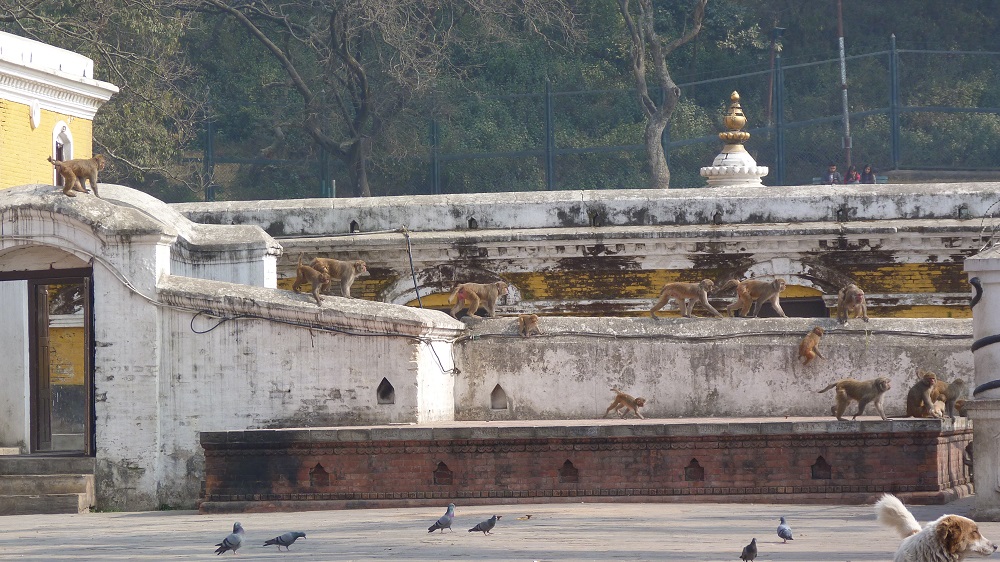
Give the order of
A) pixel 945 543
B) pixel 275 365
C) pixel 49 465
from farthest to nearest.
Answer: pixel 49 465
pixel 275 365
pixel 945 543

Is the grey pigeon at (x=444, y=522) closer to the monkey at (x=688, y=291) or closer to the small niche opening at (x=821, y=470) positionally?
the small niche opening at (x=821, y=470)

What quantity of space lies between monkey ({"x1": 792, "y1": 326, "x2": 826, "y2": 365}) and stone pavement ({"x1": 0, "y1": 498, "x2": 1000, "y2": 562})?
175 cm

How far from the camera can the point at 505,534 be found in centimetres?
1055

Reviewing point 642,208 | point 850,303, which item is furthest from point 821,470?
point 642,208

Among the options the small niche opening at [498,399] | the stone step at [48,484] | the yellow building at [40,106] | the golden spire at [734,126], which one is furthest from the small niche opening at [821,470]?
the yellow building at [40,106]

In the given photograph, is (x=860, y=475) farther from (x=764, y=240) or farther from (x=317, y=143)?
(x=317, y=143)

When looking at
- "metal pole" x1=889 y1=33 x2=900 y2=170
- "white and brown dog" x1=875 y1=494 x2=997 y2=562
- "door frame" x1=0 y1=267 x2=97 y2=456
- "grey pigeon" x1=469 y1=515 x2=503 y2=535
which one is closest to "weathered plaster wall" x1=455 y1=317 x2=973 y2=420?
"door frame" x1=0 y1=267 x2=97 y2=456

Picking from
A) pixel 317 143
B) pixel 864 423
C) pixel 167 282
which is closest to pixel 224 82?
pixel 317 143

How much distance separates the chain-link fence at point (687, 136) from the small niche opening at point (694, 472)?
1909 cm

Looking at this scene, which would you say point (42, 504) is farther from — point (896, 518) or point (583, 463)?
point (896, 518)

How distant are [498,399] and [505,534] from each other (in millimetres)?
3566

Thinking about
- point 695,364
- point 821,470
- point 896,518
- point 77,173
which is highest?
point 77,173

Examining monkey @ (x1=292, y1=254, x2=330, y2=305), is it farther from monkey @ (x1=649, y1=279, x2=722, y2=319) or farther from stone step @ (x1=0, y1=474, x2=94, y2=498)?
→ monkey @ (x1=649, y1=279, x2=722, y2=319)

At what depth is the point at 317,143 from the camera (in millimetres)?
32844
